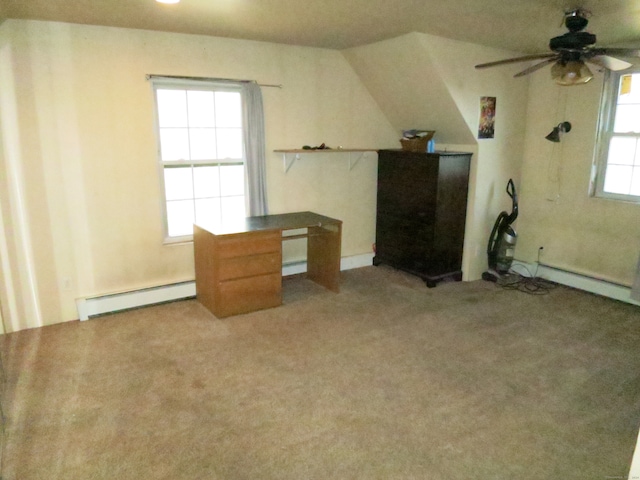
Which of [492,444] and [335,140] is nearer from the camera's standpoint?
[492,444]

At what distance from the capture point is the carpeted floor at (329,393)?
2229mm

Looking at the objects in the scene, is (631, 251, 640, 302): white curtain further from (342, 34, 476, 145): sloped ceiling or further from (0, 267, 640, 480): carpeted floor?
(342, 34, 476, 145): sloped ceiling

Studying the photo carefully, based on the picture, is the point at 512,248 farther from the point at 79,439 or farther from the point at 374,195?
the point at 79,439

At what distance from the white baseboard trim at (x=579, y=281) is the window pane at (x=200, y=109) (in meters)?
3.71

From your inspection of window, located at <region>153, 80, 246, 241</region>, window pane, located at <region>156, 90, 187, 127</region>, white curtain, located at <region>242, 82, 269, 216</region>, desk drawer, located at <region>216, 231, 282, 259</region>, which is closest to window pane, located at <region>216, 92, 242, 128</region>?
window, located at <region>153, 80, 246, 241</region>

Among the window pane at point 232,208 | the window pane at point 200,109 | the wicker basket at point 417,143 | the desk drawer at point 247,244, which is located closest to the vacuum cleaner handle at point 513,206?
the wicker basket at point 417,143

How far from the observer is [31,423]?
2.47 m

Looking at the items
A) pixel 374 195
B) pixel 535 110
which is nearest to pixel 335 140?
pixel 374 195

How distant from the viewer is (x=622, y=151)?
4359 mm

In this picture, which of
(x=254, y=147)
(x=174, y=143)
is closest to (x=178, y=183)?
(x=174, y=143)

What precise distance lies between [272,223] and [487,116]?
244 cm

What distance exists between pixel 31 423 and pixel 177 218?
2237 mm

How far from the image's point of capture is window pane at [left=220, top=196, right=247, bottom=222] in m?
4.54

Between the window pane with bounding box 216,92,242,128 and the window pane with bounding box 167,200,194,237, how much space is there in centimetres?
84
